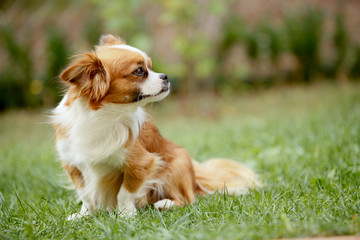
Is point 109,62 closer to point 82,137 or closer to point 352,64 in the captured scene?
point 82,137

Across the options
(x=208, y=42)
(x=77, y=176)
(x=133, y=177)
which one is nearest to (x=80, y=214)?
(x=77, y=176)

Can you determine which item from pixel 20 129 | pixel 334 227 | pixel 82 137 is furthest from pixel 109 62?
pixel 20 129

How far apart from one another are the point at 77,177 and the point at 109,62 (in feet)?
2.91

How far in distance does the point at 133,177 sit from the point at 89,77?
2.45ft

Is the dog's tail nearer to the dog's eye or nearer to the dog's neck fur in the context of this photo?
the dog's neck fur

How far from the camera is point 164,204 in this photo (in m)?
2.41

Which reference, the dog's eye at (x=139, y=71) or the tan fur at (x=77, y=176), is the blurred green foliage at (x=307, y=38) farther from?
the tan fur at (x=77, y=176)

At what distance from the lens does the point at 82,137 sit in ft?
7.40

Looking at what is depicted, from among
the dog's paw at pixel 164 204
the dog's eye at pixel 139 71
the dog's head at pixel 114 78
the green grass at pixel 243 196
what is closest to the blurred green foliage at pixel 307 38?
the green grass at pixel 243 196

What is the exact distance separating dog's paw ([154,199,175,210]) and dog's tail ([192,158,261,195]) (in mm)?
425

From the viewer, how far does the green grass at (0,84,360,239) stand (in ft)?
6.17

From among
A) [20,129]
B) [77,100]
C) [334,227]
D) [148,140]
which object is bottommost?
[20,129]

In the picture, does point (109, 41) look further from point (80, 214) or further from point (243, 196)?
point (243, 196)

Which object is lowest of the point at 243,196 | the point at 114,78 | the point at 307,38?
the point at 243,196
